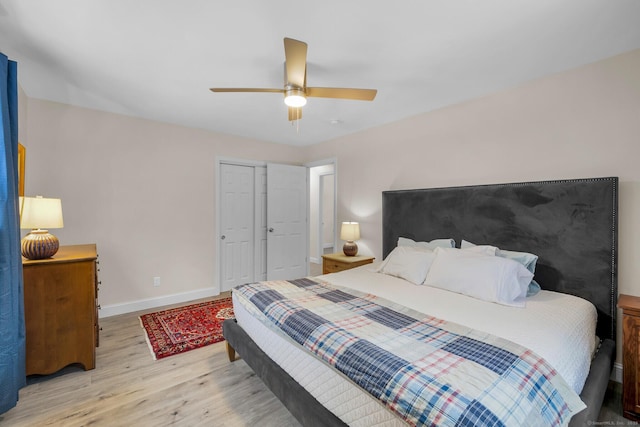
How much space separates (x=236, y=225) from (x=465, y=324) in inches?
142

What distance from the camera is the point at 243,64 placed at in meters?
2.26

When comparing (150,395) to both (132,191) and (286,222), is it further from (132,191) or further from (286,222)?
(286,222)

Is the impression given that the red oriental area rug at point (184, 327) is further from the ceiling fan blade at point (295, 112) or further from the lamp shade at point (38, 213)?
the ceiling fan blade at point (295, 112)

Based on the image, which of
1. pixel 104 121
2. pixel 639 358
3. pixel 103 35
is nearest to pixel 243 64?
pixel 103 35

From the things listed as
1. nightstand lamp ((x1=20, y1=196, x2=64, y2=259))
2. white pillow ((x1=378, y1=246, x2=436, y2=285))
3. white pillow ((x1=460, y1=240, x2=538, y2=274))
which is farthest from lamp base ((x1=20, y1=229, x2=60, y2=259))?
white pillow ((x1=460, y1=240, x2=538, y2=274))

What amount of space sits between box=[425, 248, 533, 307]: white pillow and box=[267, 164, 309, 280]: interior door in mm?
2834

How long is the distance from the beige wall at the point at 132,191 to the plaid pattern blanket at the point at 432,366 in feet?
8.68

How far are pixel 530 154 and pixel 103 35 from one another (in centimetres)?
340

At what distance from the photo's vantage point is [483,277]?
216cm

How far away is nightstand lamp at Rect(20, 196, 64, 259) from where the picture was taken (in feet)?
7.13

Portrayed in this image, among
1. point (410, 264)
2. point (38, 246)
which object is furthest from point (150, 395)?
point (410, 264)

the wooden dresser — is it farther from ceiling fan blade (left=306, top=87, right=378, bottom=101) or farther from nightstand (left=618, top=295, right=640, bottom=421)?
nightstand (left=618, top=295, right=640, bottom=421)

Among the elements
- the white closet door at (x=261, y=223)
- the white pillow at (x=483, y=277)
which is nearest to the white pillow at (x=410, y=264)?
the white pillow at (x=483, y=277)

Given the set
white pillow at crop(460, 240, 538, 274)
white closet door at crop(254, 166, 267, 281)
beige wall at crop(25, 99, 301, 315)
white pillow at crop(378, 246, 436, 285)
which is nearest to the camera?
white pillow at crop(460, 240, 538, 274)
